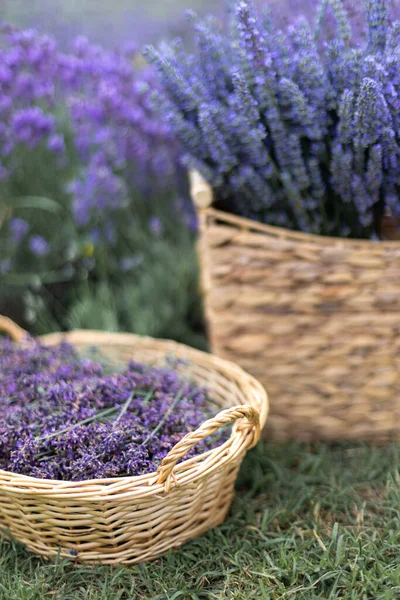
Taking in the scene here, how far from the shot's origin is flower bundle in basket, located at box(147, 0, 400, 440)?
1.33 m

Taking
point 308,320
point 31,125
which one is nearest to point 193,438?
point 308,320

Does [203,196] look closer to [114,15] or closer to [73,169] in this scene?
[73,169]

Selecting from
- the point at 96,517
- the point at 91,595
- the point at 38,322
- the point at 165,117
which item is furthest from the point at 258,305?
the point at 38,322

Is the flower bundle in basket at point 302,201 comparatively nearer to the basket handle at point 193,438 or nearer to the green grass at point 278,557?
the green grass at point 278,557

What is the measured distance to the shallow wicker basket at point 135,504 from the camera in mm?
1122

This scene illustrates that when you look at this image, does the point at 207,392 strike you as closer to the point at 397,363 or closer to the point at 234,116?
the point at 397,363

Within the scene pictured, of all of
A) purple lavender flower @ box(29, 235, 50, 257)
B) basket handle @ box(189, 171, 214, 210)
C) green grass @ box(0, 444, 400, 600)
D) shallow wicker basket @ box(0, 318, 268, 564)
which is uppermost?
basket handle @ box(189, 171, 214, 210)

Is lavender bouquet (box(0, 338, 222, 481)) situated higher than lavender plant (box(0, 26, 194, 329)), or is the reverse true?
lavender plant (box(0, 26, 194, 329))

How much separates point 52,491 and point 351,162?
2.98ft

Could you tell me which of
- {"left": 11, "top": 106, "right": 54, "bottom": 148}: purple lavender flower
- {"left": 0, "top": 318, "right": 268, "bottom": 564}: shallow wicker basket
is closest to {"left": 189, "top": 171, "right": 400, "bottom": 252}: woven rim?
{"left": 0, "top": 318, "right": 268, "bottom": 564}: shallow wicker basket

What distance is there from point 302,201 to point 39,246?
901 millimetres

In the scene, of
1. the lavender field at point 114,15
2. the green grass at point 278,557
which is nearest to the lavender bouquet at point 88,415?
the green grass at point 278,557

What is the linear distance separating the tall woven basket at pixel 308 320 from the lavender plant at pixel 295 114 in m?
0.09

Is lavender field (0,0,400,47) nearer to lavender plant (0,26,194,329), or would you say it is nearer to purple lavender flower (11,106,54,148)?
lavender plant (0,26,194,329)
